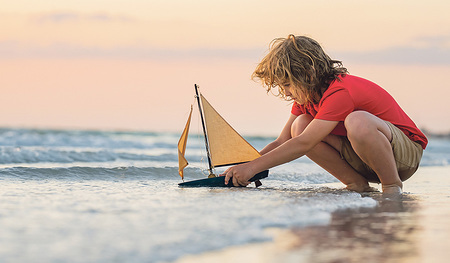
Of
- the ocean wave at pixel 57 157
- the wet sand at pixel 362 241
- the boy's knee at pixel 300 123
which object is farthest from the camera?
the ocean wave at pixel 57 157

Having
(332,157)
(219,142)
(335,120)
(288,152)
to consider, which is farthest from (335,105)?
(219,142)

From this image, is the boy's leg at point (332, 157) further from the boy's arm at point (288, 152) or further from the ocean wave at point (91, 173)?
the ocean wave at point (91, 173)

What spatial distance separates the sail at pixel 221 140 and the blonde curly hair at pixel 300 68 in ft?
1.54

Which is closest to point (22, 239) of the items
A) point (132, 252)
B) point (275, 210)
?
point (132, 252)

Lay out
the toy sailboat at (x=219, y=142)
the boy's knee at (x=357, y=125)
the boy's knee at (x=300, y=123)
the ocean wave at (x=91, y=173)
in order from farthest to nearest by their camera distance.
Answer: the ocean wave at (x=91, y=173) < the toy sailboat at (x=219, y=142) < the boy's knee at (x=300, y=123) < the boy's knee at (x=357, y=125)

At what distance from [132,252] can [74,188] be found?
2.11m

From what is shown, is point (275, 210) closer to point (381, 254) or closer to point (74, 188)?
point (381, 254)

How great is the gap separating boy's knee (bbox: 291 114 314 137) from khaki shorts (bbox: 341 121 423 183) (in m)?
0.29

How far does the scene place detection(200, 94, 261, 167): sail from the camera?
4.09 meters

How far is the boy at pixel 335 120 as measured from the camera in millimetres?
3578

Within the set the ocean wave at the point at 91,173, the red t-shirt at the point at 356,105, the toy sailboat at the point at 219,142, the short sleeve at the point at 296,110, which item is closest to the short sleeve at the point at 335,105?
the red t-shirt at the point at 356,105

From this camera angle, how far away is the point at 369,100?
12.3 ft

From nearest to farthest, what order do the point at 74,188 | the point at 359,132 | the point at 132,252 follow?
the point at 132,252 → the point at 359,132 → the point at 74,188

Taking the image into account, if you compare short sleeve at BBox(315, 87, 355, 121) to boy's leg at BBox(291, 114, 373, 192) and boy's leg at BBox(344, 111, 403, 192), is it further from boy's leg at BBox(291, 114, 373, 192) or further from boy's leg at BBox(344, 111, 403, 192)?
boy's leg at BBox(291, 114, 373, 192)
